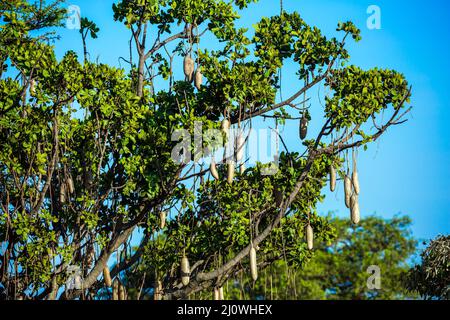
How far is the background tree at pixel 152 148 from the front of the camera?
1137cm

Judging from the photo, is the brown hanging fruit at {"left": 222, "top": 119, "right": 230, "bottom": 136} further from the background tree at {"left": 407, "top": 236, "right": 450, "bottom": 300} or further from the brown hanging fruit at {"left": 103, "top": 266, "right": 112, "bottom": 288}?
the background tree at {"left": 407, "top": 236, "right": 450, "bottom": 300}

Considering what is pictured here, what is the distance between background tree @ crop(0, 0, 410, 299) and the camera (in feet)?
37.3

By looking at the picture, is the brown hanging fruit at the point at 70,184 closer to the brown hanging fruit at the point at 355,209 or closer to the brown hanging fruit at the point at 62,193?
the brown hanging fruit at the point at 62,193

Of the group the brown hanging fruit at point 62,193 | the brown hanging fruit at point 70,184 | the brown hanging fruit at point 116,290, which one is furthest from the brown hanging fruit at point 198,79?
the brown hanging fruit at point 116,290

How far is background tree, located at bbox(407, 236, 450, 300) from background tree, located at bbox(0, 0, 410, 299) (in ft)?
14.3

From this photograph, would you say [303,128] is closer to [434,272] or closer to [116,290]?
[116,290]

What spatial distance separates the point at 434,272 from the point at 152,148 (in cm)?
738

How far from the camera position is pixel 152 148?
1163 centimetres

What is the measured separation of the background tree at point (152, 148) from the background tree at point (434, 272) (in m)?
4.35

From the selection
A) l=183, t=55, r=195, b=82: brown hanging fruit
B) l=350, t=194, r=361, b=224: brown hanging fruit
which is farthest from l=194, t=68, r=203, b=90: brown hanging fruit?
l=350, t=194, r=361, b=224: brown hanging fruit

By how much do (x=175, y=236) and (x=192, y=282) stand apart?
1025 millimetres

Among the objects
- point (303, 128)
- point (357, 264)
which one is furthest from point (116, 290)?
point (357, 264)
